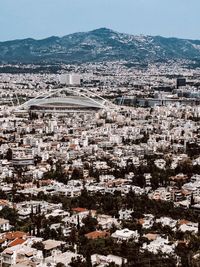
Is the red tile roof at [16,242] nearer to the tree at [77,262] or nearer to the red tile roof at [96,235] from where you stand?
the red tile roof at [96,235]

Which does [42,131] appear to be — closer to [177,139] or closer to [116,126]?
[116,126]

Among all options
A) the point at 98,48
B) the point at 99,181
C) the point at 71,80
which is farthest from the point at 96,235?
the point at 98,48

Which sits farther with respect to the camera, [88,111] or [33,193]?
[88,111]

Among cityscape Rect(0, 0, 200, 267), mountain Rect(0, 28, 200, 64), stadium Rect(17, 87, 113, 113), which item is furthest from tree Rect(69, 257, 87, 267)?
mountain Rect(0, 28, 200, 64)

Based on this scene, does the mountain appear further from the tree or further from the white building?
the tree

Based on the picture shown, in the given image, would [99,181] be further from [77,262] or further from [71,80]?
[71,80]

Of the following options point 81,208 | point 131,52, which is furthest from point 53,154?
point 131,52
